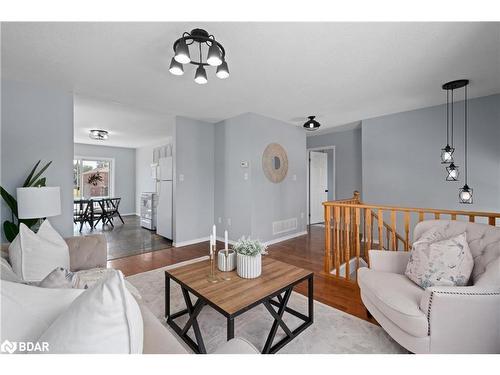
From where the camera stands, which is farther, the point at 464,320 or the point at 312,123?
the point at 312,123

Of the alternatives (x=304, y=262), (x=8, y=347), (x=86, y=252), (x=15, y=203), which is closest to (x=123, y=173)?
(x=15, y=203)

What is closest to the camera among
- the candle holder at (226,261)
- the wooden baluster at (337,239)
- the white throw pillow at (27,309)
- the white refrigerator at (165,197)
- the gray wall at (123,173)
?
the white throw pillow at (27,309)

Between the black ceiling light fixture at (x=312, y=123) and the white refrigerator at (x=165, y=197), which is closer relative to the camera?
the black ceiling light fixture at (x=312, y=123)

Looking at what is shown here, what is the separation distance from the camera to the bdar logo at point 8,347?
0.68 metres

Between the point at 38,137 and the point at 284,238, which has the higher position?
the point at 38,137

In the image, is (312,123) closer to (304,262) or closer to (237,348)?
(304,262)

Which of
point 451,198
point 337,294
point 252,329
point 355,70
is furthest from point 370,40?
point 451,198

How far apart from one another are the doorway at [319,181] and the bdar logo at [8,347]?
220 inches

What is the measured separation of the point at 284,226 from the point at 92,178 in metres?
6.40

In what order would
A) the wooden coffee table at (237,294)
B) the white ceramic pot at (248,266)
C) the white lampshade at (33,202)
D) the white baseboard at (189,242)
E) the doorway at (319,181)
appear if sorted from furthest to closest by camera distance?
the doorway at (319,181) → the white baseboard at (189,242) → the white lampshade at (33,202) → the white ceramic pot at (248,266) → the wooden coffee table at (237,294)

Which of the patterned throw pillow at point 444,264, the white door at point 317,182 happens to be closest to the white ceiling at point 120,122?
the white door at point 317,182

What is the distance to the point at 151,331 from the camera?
100 cm

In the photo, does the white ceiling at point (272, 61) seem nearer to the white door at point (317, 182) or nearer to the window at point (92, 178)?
the white door at point (317, 182)
